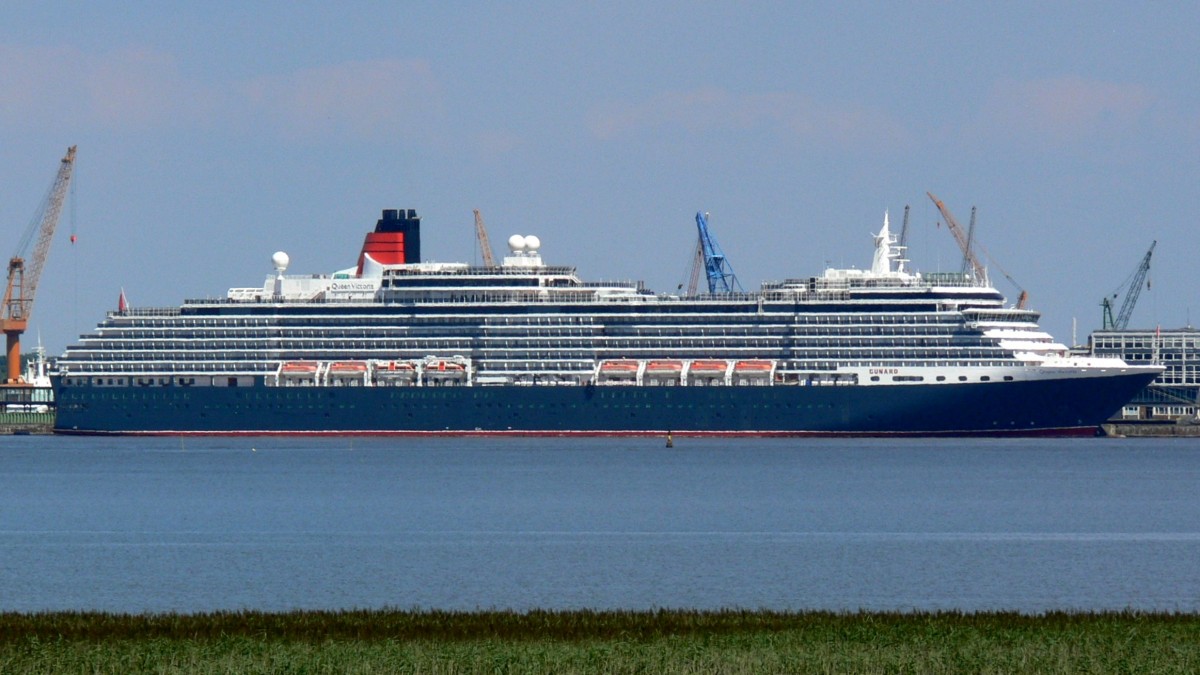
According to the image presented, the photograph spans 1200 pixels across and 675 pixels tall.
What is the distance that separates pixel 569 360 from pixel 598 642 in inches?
3554

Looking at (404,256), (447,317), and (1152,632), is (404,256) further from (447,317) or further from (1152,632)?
(1152,632)

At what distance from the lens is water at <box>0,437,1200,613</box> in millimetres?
43031

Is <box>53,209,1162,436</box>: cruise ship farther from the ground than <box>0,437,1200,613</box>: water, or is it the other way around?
<box>53,209,1162,436</box>: cruise ship

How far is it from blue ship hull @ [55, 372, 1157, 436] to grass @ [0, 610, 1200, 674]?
81.4 metres

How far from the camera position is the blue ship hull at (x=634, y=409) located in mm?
116500

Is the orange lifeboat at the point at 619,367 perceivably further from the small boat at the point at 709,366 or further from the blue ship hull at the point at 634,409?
the small boat at the point at 709,366

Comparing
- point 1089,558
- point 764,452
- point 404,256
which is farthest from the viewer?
point 404,256

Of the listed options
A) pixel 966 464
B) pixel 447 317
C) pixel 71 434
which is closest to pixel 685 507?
pixel 966 464

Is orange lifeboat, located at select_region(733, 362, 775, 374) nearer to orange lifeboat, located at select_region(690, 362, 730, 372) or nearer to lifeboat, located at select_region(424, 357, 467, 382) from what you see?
orange lifeboat, located at select_region(690, 362, 730, 372)

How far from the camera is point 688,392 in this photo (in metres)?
119

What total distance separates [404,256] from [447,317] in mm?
8423

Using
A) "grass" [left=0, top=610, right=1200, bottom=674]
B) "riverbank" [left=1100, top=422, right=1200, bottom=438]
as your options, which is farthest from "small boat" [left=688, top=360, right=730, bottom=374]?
"grass" [left=0, top=610, right=1200, bottom=674]

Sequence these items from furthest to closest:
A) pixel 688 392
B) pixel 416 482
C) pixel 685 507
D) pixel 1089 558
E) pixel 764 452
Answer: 1. pixel 688 392
2. pixel 764 452
3. pixel 416 482
4. pixel 685 507
5. pixel 1089 558

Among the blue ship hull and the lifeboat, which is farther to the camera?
the lifeboat
